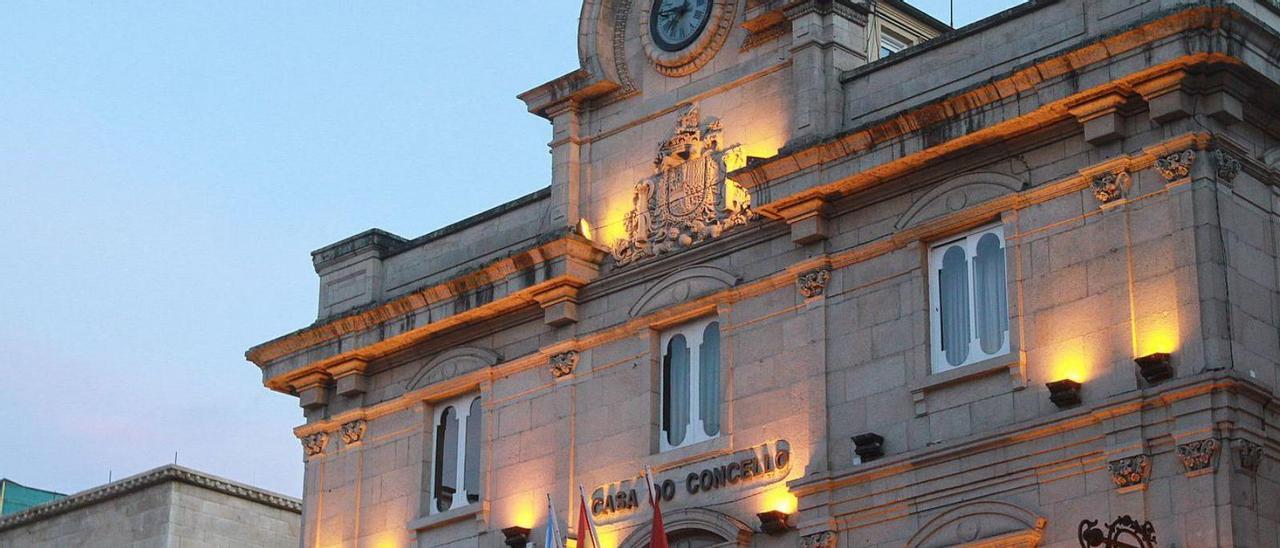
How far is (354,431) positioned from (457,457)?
2367mm

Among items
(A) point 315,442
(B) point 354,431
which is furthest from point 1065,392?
(A) point 315,442

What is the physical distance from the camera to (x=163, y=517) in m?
48.7

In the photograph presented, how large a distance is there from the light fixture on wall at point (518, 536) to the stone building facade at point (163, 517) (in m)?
15.7

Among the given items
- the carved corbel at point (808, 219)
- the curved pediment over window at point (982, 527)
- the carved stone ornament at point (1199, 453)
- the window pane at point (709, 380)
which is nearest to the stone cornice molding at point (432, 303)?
the window pane at point (709, 380)

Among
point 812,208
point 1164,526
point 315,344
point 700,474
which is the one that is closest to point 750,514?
point 700,474

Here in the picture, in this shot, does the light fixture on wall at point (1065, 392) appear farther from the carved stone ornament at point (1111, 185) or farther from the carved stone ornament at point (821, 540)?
the carved stone ornament at point (821, 540)

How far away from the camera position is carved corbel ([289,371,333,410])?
3853 centimetres

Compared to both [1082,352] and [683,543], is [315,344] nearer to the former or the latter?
[683,543]

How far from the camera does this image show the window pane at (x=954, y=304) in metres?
29.6

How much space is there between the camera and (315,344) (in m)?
38.4

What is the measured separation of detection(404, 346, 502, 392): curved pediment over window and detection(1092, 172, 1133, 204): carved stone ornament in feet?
37.6

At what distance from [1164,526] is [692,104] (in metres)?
11.3

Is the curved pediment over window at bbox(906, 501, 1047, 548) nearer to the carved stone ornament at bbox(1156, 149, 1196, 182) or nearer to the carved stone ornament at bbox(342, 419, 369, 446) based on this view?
the carved stone ornament at bbox(1156, 149, 1196, 182)

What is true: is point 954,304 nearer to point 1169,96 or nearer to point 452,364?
point 1169,96
